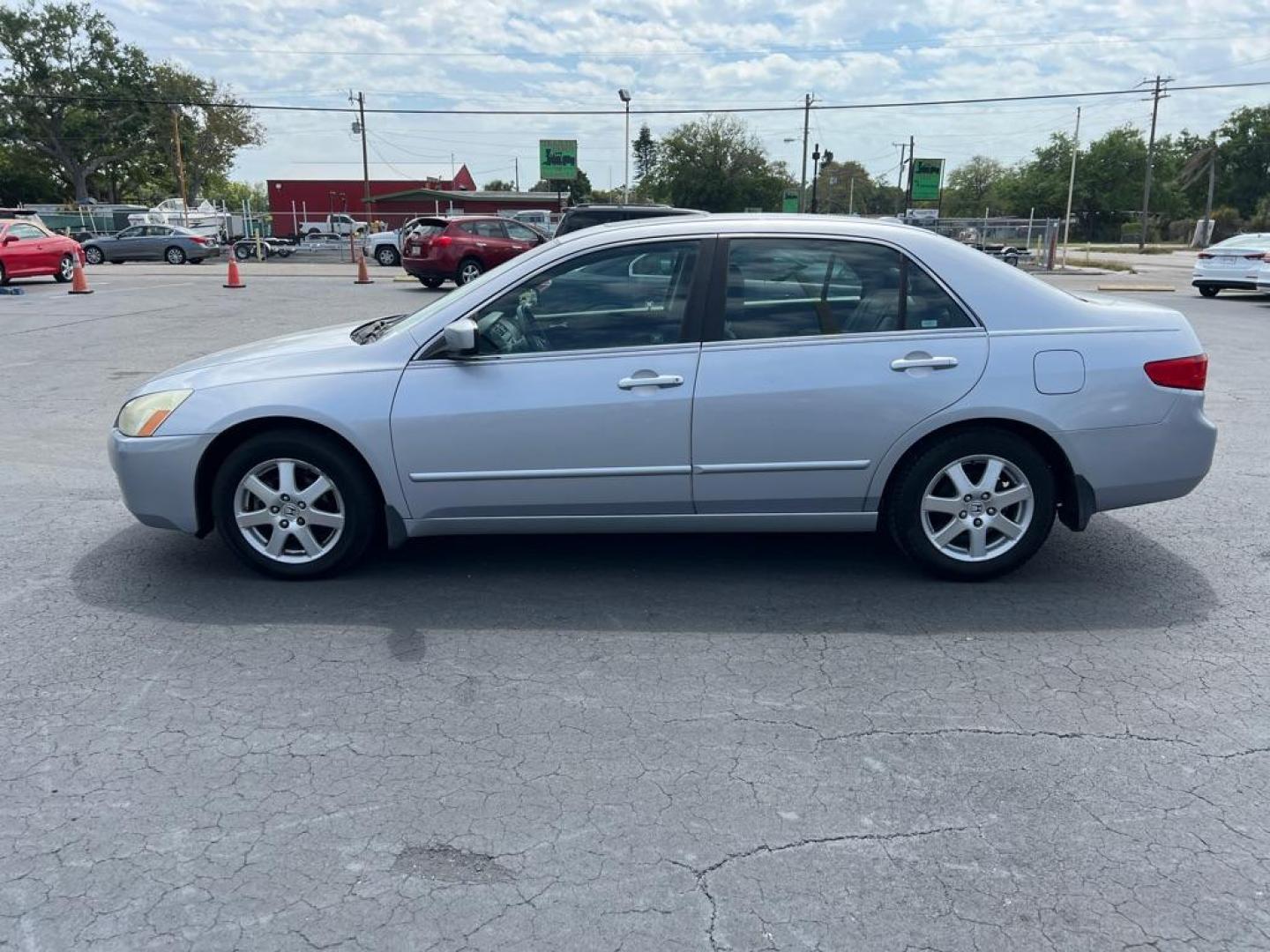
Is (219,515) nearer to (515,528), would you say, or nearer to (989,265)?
(515,528)

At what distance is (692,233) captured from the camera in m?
4.51

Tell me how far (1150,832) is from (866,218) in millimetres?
3074

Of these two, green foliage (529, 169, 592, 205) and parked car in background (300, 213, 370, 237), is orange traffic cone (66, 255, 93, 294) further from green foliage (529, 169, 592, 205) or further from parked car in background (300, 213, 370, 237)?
green foliage (529, 169, 592, 205)

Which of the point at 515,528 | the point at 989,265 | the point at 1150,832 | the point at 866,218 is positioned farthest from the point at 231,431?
the point at 1150,832

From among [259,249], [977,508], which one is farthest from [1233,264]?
[259,249]

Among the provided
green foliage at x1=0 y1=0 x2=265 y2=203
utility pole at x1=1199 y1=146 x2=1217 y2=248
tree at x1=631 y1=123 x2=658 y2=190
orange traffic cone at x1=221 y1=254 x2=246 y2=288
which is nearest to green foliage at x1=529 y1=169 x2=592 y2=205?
tree at x1=631 y1=123 x2=658 y2=190

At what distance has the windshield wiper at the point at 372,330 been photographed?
4863 millimetres

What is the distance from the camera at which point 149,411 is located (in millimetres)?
4539

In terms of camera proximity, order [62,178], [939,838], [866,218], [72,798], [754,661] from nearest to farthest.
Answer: [939,838], [72,798], [754,661], [866,218], [62,178]

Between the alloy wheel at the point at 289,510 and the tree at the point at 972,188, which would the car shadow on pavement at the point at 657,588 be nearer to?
the alloy wheel at the point at 289,510

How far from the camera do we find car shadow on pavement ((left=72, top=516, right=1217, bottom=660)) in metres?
4.21

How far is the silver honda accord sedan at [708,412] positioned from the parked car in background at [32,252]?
19.3 m

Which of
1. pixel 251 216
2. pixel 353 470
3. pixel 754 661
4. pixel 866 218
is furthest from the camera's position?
pixel 251 216

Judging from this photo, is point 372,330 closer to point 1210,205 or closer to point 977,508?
point 977,508
